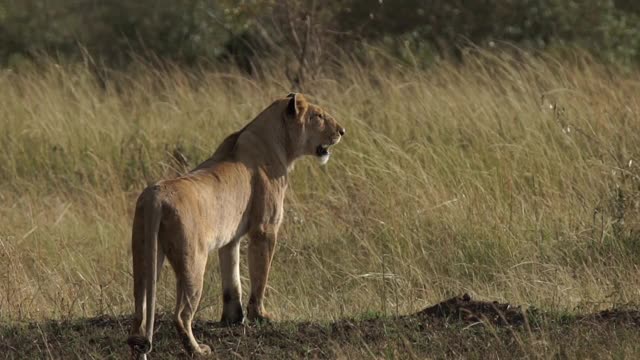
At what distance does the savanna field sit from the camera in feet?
20.6

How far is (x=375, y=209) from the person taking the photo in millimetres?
8711

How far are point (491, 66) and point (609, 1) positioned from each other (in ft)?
13.2

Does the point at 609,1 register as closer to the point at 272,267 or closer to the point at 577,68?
the point at 577,68

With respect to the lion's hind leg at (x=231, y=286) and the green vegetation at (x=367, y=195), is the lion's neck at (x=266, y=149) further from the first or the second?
the green vegetation at (x=367, y=195)

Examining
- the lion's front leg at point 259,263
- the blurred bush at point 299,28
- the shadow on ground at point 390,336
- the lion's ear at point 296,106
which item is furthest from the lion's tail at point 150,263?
the blurred bush at point 299,28

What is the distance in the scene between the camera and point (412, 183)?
29.7ft

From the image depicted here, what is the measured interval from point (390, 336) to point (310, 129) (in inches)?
58.5

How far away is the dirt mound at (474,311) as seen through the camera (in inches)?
252

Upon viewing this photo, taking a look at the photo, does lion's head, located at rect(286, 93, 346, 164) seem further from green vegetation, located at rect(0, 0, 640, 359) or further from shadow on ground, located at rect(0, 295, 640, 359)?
shadow on ground, located at rect(0, 295, 640, 359)

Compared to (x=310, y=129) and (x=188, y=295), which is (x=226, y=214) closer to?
(x=188, y=295)

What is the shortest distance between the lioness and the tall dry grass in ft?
2.07

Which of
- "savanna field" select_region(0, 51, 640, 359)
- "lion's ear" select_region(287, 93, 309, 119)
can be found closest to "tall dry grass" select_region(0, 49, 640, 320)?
"savanna field" select_region(0, 51, 640, 359)

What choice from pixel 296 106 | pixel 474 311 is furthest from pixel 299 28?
pixel 474 311

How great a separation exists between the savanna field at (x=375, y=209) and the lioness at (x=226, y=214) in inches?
11.7
